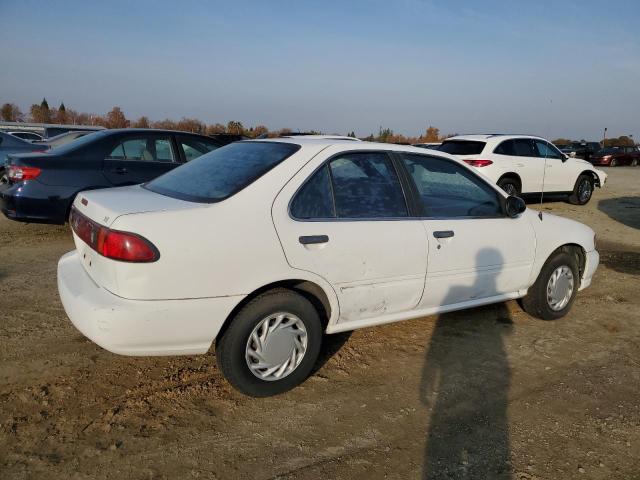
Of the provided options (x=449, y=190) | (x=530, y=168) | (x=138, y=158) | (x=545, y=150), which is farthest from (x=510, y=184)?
(x=449, y=190)

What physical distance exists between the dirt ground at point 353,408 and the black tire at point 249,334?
12 centimetres

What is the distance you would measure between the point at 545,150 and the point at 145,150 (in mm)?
9047

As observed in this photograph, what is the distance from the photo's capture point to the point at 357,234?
3.19 m

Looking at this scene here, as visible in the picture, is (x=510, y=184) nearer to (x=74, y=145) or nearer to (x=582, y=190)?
(x=582, y=190)

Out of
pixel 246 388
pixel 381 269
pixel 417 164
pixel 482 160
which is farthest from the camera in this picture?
pixel 482 160

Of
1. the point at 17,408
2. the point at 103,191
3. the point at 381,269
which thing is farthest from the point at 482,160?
the point at 17,408

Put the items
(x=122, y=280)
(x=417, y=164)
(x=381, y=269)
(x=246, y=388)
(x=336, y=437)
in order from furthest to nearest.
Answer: (x=417, y=164)
(x=381, y=269)
(x=246, y=388)
(x=336, y=437)
(x=122, y=280)

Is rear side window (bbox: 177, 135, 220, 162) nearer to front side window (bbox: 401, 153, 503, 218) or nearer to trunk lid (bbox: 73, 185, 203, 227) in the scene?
trunk lid (bbox: 73, 185, 203, 227)

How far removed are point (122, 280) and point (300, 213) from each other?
1054 mm

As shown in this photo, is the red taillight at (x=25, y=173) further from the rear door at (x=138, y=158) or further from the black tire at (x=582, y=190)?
the black tire at (x=582, y=190)

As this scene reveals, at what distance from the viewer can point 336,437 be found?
280cm

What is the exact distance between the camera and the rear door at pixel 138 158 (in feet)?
21.7

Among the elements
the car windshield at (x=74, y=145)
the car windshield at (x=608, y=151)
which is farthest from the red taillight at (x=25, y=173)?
the car windshield at (x=608, y=151)

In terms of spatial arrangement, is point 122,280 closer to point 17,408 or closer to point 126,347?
point 126,347
